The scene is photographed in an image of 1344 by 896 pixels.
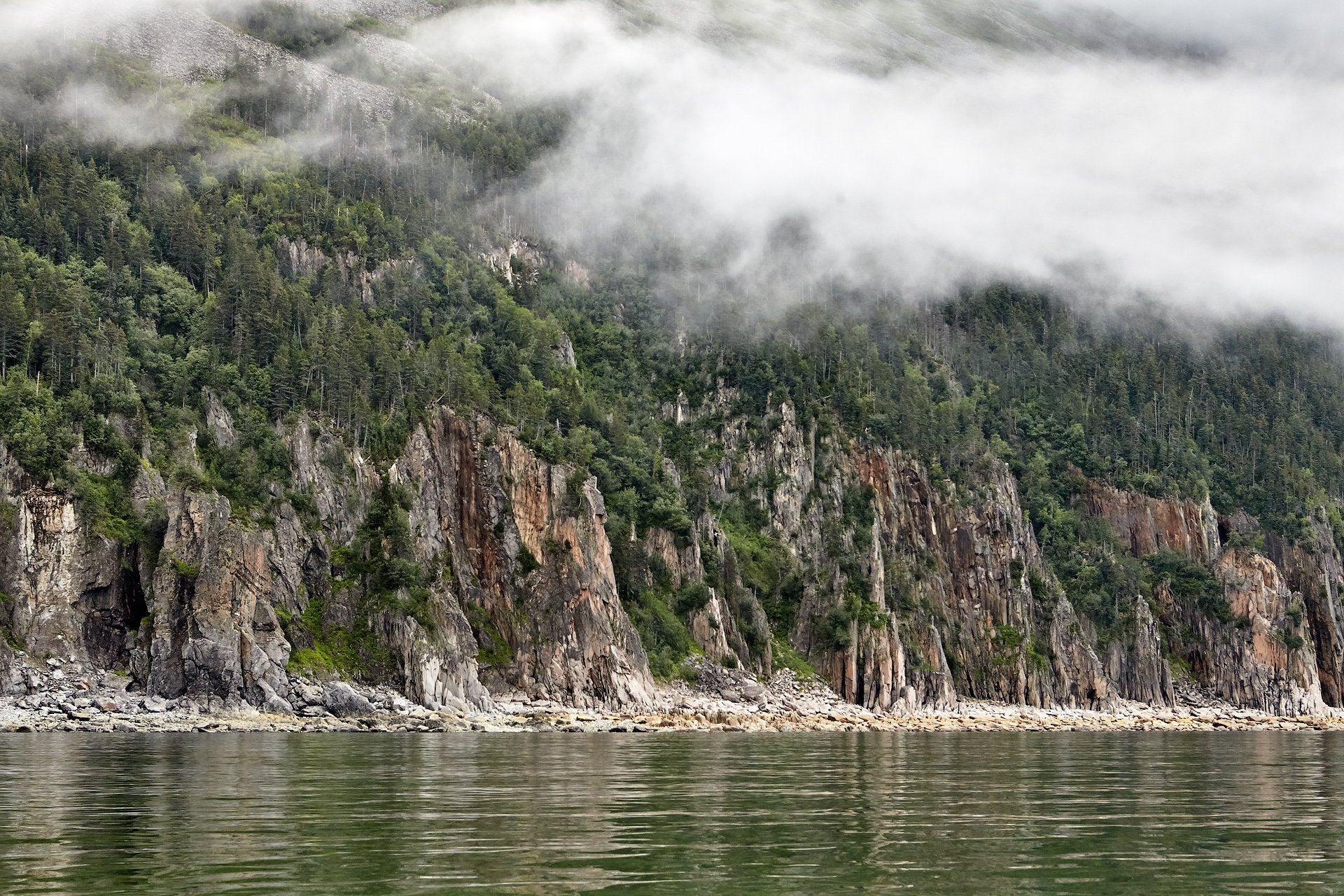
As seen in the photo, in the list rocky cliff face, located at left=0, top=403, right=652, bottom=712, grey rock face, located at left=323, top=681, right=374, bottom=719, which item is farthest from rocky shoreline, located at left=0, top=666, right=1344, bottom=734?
rocky cliff face, located at left=0, top=403, right=652, bottom=712

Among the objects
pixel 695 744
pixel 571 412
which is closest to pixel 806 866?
pixel 695 744

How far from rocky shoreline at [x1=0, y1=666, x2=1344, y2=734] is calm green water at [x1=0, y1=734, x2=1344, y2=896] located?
127 feet

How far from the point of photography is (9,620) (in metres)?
116

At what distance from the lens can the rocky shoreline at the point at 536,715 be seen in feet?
339

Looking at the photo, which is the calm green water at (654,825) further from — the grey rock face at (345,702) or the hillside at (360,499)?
the hillside at (360,499)

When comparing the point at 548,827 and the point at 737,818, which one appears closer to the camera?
the point at 548,827

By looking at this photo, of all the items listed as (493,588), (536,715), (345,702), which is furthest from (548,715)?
(493,588)

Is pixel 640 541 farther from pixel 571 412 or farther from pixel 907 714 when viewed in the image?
pixel 907 714

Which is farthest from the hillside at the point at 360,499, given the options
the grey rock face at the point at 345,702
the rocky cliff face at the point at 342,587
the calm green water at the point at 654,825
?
the calm green water at the point at 654,825

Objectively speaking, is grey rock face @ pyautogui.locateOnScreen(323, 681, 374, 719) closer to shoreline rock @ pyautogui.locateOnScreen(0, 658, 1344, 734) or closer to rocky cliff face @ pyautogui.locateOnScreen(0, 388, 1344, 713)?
shoreline rock @ pyautogui.locateOnScreen(0, 658, 1344, 734)

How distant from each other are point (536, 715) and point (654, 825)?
9092 cm

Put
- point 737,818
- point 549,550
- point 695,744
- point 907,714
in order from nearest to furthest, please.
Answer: point 737,818 → point 695,744 → point 549,550 → point 907,714

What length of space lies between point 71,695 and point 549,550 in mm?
52036

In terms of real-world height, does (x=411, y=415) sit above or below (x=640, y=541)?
above
